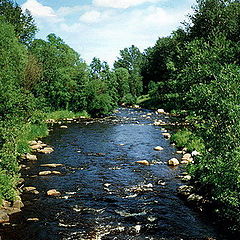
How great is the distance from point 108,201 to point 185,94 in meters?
6.57

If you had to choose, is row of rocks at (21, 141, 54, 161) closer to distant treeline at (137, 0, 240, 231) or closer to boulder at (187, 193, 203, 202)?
distant treeline at (137, 0, 240, 231)

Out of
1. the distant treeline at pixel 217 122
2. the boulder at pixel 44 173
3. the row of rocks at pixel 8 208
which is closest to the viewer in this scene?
the distant treeline at pixel 217 122

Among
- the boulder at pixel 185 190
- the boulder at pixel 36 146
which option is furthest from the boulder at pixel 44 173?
the boulder at pixel 185 190

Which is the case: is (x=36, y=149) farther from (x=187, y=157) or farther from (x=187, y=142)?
(x=187, y=142)

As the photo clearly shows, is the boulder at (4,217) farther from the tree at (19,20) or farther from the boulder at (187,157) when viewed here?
the tree at (19,20)

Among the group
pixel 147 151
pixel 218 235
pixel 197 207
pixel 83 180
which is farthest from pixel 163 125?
pixel 218 235

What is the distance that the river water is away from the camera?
10648mm

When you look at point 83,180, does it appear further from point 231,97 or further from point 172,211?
point 231,97

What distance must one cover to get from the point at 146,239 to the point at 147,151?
43.2 feet

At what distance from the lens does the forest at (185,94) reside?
10.4 metres

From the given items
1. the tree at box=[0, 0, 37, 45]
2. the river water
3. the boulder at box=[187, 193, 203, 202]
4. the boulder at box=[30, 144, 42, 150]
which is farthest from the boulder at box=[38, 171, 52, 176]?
the tree at box=[0, 0, 37, 45]

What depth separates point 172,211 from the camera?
Answer: 12.5 metres

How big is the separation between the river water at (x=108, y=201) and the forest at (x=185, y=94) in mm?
1262

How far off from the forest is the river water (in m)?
1.26
